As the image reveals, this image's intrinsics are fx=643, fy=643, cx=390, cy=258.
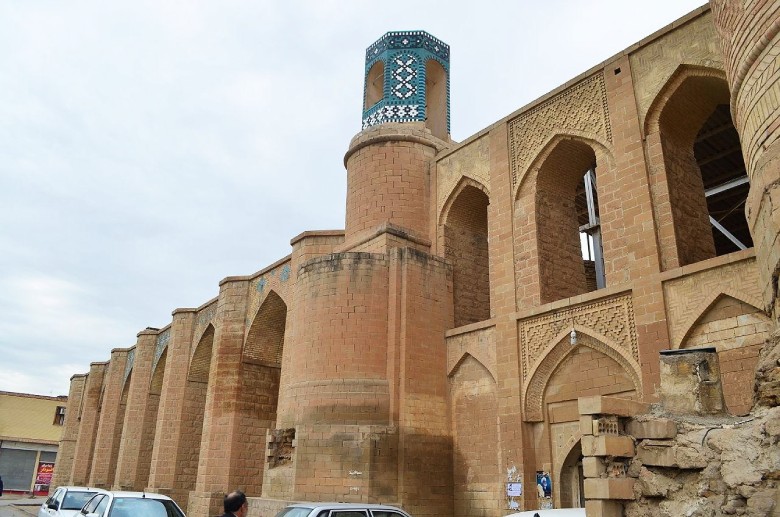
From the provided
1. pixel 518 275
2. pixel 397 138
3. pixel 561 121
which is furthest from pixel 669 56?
pixel 397 138

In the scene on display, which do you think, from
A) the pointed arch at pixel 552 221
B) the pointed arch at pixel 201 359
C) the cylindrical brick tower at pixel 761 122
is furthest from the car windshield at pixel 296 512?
the pointed arch at pixel 201 359

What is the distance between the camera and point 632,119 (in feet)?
29.5

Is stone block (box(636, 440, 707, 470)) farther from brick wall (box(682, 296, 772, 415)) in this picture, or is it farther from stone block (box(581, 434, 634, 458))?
brick wall (box(682, 296, 772, 415))

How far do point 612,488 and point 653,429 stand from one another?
54cm

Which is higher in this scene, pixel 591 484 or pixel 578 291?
pixel 578 291

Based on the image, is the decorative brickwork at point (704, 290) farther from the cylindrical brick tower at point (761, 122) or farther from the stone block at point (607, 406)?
→ the stone block at point (607, 406)

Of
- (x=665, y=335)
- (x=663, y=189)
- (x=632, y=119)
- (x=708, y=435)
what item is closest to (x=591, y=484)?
(x=708, y=435)

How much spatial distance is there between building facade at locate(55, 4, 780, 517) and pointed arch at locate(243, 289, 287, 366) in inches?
92.8

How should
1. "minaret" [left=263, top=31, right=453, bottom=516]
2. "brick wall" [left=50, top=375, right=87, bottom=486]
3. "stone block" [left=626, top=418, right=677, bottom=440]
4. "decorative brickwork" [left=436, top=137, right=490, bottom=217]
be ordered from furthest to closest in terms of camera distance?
1. "brick wall" [left=50, top=375, right=87, bottom=486]
2. "decorative brickwork" [left=436, top=137, right=490, bottom=217]
3. "minaret" [left=263, top=31, right=453, bottom=516]
4. "stone block" [left=626, top=418, right=677, bottom=440]

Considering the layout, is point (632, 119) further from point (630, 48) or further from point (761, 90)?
A: point (761, 90)

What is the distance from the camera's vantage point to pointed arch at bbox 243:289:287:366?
16.2 meters

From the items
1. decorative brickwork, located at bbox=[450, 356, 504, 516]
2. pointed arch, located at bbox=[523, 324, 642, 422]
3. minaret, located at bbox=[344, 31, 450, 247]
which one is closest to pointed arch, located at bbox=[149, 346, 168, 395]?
minaret, located at bbox=[344, 31, 450, 247]

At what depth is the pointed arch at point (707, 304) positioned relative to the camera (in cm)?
711

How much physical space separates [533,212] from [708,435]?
6010 millimetres
